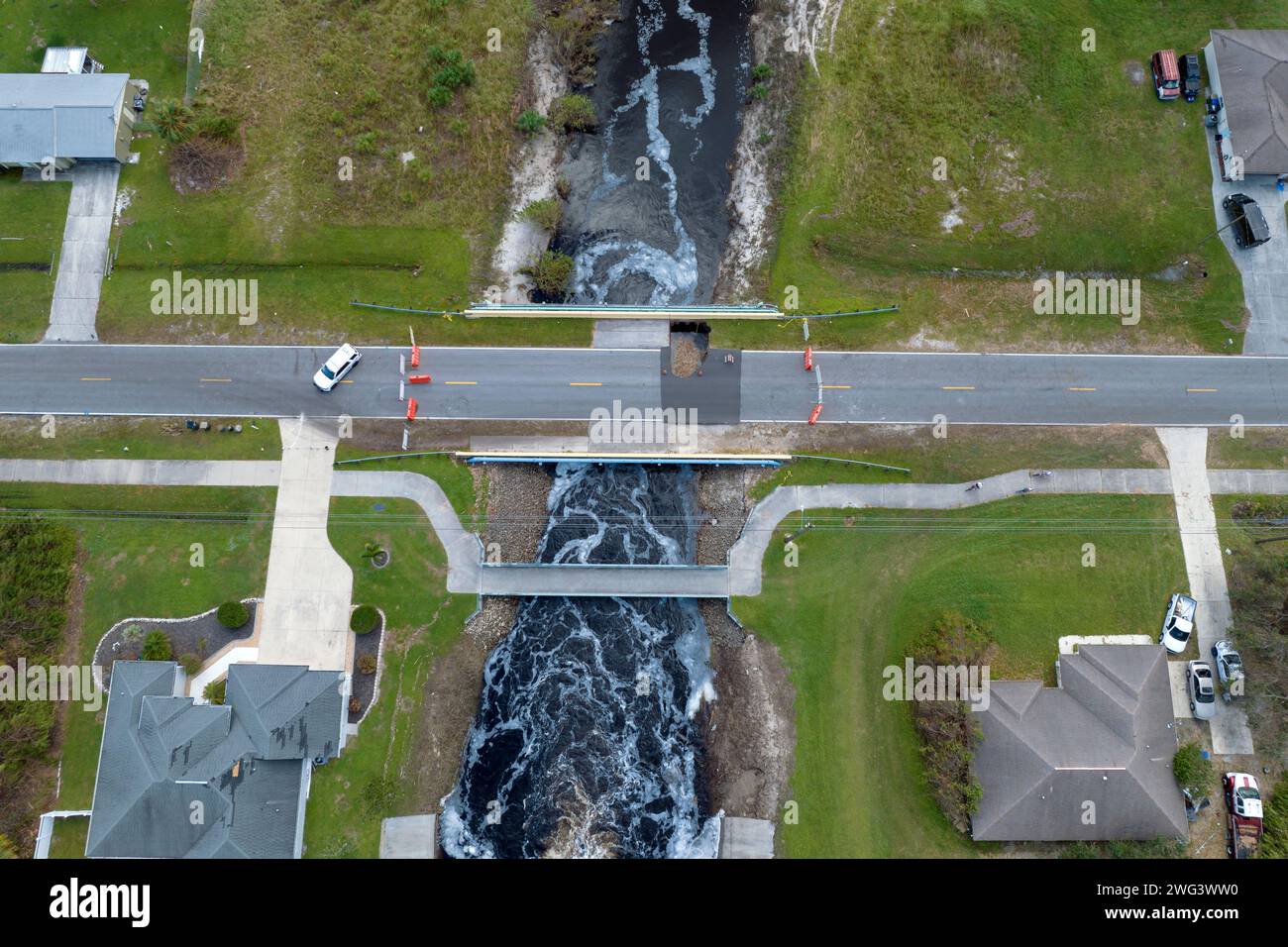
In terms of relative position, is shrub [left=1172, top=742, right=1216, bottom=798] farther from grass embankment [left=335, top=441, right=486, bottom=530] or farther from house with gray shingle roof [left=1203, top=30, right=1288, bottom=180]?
grass embankment [left=335, top=441, right=486, bottom=530]

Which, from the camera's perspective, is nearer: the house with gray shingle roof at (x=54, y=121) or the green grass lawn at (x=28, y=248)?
the green grass lawn at (x=28, y=248)

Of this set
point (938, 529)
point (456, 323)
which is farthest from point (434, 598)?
point (938, 529)

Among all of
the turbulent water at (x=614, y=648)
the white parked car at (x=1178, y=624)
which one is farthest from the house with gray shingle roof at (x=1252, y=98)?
the turbulent water at (x=614, y=648)

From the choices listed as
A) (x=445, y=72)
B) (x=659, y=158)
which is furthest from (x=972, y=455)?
(x=445, y=72)

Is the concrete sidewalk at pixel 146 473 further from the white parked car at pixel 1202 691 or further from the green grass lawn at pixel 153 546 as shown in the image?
the white parked car at pixel 1202 691

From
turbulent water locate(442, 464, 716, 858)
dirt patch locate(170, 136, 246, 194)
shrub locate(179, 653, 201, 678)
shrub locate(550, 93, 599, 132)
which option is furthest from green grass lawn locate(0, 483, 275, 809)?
shrub locate(550, 93, 599, 132)

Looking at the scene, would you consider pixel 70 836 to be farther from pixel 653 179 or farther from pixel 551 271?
pixel 653 179
